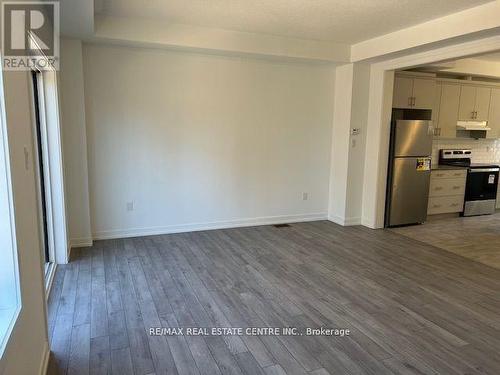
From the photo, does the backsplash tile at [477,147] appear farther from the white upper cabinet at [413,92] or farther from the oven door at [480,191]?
the white upper cabinet at [413,92]

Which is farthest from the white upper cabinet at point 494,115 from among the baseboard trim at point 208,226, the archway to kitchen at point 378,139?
the baseboard trim at point 208,226

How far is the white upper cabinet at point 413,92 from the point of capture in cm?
562

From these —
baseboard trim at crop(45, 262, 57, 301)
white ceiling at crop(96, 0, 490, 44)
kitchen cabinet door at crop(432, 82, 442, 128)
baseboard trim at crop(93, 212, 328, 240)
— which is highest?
white ceiling at crop(96, 0, 490, 44)

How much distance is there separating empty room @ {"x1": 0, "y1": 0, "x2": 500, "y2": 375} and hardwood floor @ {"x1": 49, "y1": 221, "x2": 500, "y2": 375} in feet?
0.07

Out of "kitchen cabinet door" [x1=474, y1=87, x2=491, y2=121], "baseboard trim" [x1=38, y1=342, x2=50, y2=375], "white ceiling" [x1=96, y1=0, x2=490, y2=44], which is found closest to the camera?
"baseboard trim" [x1=38, y1=342, x2=50, y2=375]

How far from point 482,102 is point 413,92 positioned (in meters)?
1.83

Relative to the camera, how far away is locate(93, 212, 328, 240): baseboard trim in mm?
4801

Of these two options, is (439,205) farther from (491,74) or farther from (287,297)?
(287,297)

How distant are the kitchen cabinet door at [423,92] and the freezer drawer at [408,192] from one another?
0.92 meters

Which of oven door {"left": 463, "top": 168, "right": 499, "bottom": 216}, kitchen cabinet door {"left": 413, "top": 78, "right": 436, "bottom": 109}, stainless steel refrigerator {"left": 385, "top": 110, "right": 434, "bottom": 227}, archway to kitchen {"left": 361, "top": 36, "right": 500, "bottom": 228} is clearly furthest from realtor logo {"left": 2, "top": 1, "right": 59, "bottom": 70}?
oven door {"left": 463, "top": 168, "right": 499, "bottom": 216}

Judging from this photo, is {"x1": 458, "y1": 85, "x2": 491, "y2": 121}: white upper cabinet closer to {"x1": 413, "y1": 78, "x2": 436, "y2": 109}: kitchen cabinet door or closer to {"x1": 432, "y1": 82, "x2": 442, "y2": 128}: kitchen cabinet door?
{"x1": 432, "y1": 82, "x2": 442, "y2": 128}: kitchen cabinet door

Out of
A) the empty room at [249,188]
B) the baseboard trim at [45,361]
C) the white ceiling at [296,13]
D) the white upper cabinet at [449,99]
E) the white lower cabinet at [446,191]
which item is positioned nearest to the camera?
the baseboard trim at [45,361]

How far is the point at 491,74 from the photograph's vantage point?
20.4ft

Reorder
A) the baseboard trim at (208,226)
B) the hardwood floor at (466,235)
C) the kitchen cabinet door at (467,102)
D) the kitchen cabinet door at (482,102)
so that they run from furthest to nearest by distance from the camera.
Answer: the kitchen cabinet door at (482,102) < the kitchen cabinet door at (467,102) < the baseboard trim at (208,226) < the hardwood floor at (466,235)
